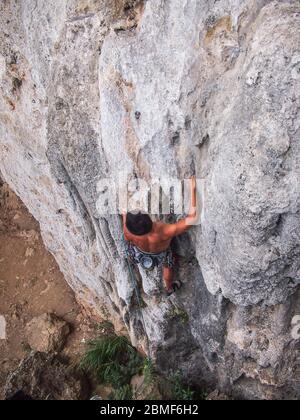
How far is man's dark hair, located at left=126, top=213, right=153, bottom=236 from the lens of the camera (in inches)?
207

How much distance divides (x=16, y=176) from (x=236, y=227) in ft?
19.1

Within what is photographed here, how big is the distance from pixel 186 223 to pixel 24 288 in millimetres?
6148

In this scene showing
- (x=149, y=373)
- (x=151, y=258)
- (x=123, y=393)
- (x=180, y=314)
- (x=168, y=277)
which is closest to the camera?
(x=151, y=258)

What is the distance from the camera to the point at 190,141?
5008 mm

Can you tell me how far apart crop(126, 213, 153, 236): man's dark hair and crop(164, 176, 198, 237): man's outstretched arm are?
22 centimetres

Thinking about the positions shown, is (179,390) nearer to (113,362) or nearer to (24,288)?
(113,362)

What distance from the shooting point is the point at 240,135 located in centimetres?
412

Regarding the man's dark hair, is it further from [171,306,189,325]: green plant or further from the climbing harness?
[171,306,189,325]: green plant

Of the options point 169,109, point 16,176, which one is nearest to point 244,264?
point 169,109

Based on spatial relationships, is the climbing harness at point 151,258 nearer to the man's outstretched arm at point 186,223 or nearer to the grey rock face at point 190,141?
the grey rock face at point 190,141

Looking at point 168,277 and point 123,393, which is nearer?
point 168,277

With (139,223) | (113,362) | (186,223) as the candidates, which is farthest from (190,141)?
(113,362)
